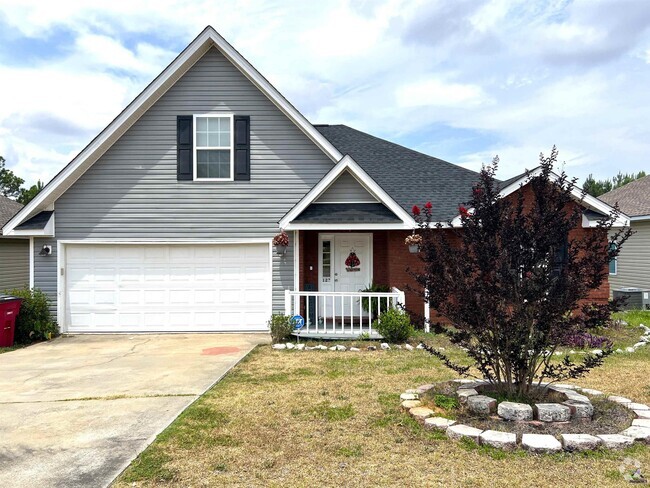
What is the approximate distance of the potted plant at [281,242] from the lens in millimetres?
11789

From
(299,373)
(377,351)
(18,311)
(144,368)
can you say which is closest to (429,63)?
(377,351)

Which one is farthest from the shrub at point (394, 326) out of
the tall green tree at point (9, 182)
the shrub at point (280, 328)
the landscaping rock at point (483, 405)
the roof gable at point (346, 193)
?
the tall green tree at point (9, 182)

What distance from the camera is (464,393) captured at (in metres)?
5.54

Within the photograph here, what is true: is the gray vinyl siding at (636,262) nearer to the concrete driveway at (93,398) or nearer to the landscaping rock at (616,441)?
the concrete driveway at (93,398)

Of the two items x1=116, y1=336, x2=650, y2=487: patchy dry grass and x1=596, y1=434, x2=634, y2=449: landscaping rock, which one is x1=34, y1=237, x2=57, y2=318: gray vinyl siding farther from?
x1=596, y1=434, x2=634, y2=449: landscaping rock

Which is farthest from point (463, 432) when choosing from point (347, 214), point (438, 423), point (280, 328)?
point (347, 214)

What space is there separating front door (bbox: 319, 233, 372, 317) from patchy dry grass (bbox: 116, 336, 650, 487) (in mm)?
5646

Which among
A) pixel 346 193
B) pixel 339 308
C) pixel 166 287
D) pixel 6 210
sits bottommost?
pixel 339 308

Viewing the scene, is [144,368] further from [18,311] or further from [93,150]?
[93,150]

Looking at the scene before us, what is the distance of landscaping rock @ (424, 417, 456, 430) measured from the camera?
4.92 meters

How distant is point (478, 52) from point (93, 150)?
9.57 metres

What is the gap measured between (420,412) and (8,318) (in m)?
9.72

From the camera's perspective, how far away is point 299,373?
770 cm

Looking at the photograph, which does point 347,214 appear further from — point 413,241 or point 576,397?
point 576,397
